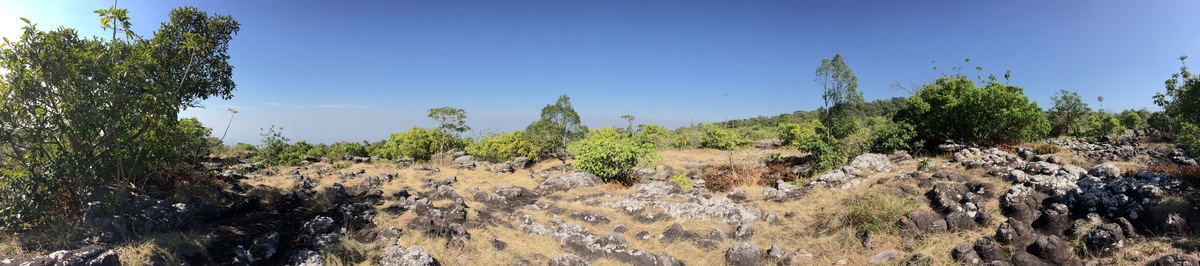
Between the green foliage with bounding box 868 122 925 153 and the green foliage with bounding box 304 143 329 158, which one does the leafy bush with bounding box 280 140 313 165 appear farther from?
the green foliage with bounding box 868 122 925 153

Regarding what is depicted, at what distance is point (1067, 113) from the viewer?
32.3 metres

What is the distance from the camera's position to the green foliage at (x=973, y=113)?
16328 mm

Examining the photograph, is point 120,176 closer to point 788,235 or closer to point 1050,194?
point 788,235

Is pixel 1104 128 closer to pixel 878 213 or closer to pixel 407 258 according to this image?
pixel 878 213

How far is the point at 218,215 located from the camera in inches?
350

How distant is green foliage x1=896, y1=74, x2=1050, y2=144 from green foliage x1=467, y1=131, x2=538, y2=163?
18.8 m

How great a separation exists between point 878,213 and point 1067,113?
37.2 metres

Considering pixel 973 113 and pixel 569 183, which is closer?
pixel 569 183

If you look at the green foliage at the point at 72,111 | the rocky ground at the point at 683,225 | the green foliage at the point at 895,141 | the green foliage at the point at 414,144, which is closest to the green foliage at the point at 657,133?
the green foliage at the point at 414,144

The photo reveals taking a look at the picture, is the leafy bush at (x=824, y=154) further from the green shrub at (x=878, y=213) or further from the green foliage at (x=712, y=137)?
the green foliage at (x=712, y=137)

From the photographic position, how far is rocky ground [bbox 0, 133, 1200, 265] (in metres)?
6.47

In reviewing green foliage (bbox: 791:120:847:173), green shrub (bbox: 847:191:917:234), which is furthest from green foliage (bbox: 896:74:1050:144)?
green shrub (bbox: 847:191:917:234)

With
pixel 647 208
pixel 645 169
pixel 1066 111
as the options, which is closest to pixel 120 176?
pixel 647 208

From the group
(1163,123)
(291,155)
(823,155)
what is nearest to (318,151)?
(291,155)
